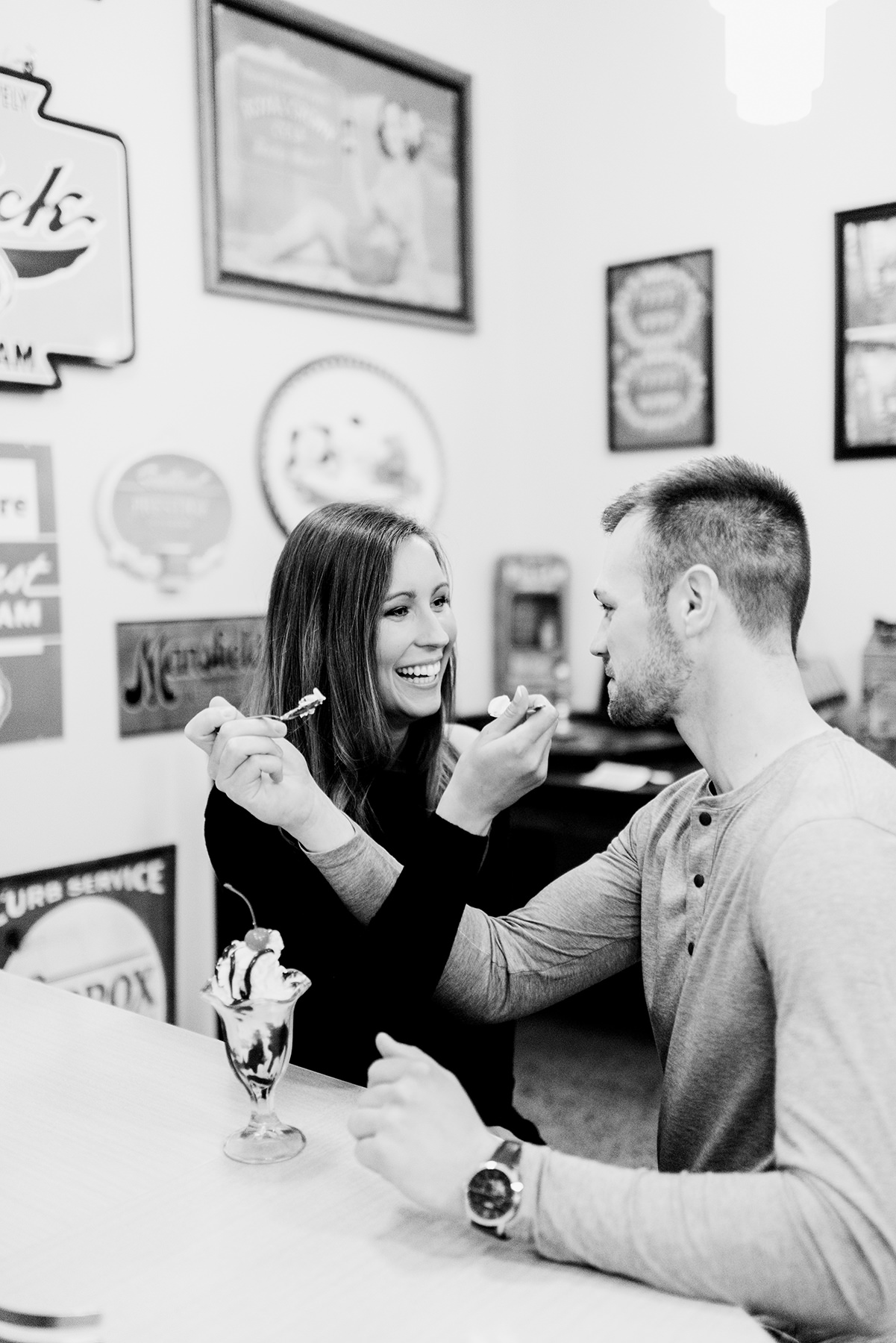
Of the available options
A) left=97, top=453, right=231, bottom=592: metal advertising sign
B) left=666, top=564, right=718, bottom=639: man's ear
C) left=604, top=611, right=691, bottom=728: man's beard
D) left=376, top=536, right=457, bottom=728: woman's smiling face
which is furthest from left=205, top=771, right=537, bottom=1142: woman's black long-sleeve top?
left=97, top=453, right=231, bottom=592: metal advertising sign

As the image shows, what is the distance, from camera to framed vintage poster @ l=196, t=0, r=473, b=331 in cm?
290

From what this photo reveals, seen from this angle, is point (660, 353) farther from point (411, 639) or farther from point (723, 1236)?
point (723, 1236)

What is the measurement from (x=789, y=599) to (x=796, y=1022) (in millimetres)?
515

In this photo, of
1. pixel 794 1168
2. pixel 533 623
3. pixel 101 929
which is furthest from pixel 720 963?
pixel 533 623

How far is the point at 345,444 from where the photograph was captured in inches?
127

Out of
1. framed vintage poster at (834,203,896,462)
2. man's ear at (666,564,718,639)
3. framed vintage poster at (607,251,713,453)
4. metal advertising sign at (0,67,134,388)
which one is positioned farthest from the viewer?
framed vintage poster at (607,251,713,453)

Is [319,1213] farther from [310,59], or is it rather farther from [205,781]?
[310,59]

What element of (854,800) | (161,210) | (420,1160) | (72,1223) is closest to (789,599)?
(854,800)

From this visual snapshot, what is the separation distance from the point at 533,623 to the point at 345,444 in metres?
0.86

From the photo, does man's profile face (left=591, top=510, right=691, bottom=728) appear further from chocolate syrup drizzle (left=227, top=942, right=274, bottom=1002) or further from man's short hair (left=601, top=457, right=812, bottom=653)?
chocolate syrup drizzle (left=227, top=942, right=274, bottom=1002)

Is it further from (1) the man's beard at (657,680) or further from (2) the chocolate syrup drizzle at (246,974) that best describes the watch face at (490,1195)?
(1) the man's beard at (657,680)

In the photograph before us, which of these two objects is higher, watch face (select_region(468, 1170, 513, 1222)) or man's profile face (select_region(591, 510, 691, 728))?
man's profile face (select_region(591, 510, 691, 728))

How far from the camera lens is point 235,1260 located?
1061 millimetres

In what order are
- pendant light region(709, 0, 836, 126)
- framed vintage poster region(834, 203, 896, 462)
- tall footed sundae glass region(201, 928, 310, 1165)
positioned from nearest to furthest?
tall footed sundae glass region(201, 928, 310, 1165), pendant light region(709, 0, 836, 126), framed vintage poster region(834, 203, 896, 462)
